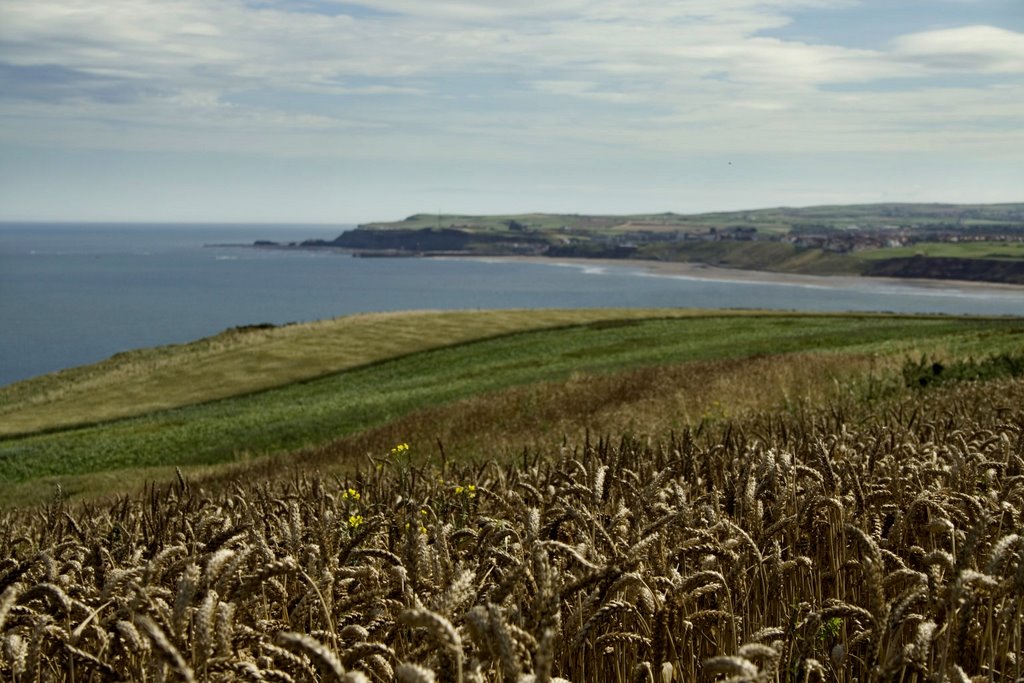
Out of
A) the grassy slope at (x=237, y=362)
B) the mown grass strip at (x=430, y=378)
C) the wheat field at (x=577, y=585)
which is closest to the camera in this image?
the wheat field at (x=577, y=585)

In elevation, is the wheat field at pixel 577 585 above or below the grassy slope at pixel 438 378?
above

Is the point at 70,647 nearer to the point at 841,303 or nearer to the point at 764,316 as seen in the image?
the point at 764,316

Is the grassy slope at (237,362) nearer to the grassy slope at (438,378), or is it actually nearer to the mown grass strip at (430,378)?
the grassy slope at (438,378)

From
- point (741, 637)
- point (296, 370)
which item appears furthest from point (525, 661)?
point (296, 370)

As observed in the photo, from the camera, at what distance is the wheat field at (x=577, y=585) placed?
135 inches

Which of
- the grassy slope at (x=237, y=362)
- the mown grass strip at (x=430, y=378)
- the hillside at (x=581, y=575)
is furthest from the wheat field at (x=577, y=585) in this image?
the grassy slope at (x=237, y=362)

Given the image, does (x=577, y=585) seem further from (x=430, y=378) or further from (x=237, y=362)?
(x=237, y=362)

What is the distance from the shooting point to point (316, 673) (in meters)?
4.22

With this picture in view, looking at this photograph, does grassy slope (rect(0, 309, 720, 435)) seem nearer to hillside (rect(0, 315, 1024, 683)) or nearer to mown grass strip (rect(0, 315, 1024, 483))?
mown grass strip (rect(0, 315, 1024, 483))

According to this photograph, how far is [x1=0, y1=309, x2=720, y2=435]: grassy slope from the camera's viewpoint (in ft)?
189

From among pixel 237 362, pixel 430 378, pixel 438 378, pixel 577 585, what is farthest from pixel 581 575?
pixel 237 362

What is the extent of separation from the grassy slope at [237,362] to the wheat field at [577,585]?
50528mm

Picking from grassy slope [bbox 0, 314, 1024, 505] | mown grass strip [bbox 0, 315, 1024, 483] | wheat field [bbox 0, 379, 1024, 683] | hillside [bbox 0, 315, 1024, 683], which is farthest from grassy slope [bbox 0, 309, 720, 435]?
wheat field [bbox 0, 379, 1024, 683]

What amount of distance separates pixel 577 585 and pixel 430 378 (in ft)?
163
